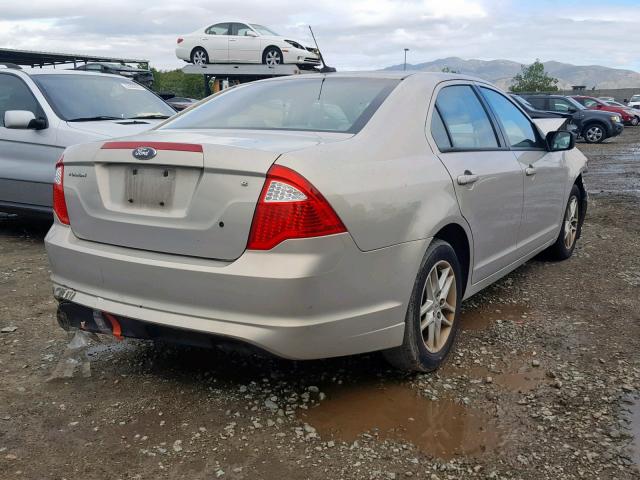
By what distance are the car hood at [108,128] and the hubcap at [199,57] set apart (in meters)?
9.88

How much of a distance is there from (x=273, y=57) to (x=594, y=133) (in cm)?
1320

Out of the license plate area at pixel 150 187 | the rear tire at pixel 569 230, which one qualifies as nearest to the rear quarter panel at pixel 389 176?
the license plate area at pixel 150 187

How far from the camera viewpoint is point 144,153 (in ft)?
9.09

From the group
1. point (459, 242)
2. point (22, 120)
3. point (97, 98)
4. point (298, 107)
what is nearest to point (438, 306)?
point (459, 242)

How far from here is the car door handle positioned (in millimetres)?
3426

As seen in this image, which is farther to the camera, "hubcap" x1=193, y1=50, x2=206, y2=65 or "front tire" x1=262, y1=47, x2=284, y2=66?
"hubcap" x1=193, y1=50, x2=206, y2=65

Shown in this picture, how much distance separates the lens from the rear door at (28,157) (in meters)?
5.89

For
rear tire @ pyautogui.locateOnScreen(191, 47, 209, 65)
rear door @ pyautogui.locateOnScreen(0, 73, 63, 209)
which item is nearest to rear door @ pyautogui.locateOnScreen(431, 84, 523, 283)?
rear door @ pyautogui.locateOnScreen(0, 73, 63, 209)

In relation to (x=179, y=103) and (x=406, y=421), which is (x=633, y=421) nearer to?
(x=406, y=421)

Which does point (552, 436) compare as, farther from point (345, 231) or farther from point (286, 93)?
point (286, 93)

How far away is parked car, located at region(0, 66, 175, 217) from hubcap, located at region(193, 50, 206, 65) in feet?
29.6

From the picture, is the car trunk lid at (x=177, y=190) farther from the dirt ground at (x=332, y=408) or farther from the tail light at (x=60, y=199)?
the dirt ground at (x=332, y=408)

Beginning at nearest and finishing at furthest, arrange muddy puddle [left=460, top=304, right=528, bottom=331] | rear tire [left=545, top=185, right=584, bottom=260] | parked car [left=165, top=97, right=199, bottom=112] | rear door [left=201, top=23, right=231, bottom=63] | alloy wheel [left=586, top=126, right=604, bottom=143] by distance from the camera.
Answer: muddy puddle [left=460, top=304, right=528, bottom=331] → rear tire [left=545, top=185, right=584, bottom=260] → parked car [left=165, top=97, right=199, bottom=112] → rear door [left=201, top=23, right=231, bottom=63] → alloy wheel [left=586, top=126, right=604, bottom=143]

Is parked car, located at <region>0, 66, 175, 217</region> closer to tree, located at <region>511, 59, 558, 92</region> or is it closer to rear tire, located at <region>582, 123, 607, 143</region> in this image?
rear tire, located at <region>582, 123, 607, 143</region>
